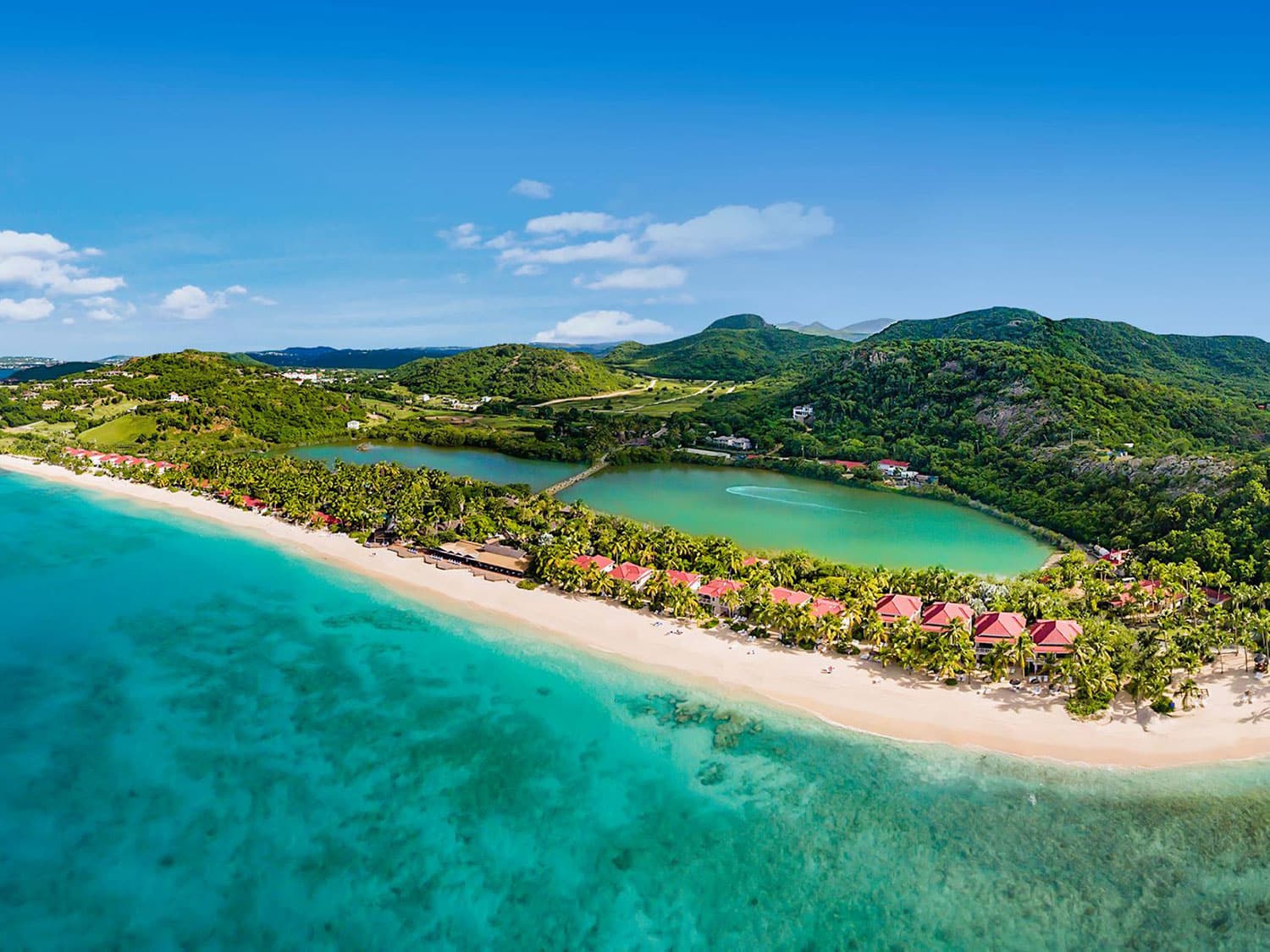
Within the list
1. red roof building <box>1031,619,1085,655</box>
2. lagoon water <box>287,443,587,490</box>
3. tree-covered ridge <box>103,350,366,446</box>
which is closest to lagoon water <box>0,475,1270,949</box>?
red roof building <box>1031,619,1085,655</box>

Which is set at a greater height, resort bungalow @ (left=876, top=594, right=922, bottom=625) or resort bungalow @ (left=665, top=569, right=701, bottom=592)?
resort bungalow @ (left=665, top=569, right=701, bottom=592)

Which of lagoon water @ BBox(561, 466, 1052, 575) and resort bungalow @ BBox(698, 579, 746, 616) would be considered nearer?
resort bungalow @ BBox(698, 579, 746, 616)

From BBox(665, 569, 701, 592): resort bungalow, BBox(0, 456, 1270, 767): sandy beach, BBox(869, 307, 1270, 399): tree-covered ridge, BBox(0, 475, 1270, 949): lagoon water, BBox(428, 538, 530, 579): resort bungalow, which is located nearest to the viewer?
BBox(0, 475, 1270, 949): lagoon water

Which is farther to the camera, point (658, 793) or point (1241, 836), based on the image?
point (658, 793)

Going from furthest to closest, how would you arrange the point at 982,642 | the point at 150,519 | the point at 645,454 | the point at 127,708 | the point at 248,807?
the point at 645,454 < the point at 150,519 < the point at 982,642 < the point at 127,708 < the point at 248,807

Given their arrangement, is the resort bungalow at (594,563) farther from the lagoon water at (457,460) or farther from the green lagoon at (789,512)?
the lagoon water at (457,460)

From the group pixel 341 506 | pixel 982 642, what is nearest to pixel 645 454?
pixel 341 506

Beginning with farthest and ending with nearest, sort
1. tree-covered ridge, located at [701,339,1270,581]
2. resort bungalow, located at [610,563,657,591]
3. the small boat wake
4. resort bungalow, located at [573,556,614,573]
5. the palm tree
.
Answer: the small boat wake
tree-covered ridge, located at [701,339,1270,581]
resort bungalow, located at [573,556,614,573]
resort bungalow, located at [610,563,657,591]
the palm tree

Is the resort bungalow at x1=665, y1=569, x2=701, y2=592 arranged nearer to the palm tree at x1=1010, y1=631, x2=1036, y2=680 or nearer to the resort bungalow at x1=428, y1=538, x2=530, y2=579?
the resort bungalow at x1=428, y1=538, x2=530, y2=579

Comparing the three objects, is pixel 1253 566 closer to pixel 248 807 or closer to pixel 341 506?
pixel 248 807
